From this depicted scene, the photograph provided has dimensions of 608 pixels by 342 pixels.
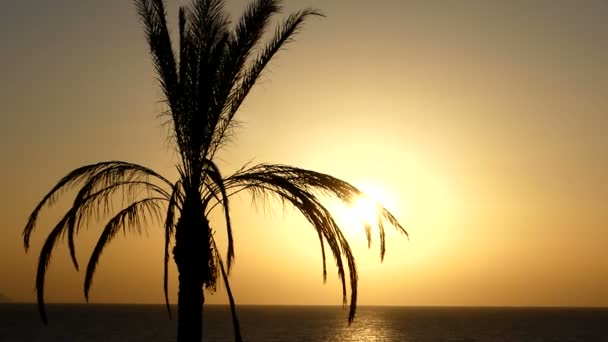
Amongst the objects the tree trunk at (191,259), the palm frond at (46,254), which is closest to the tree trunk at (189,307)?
the tree trunk at (191,259)

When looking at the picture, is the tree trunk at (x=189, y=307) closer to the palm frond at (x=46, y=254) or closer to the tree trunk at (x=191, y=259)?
the tree trunk at (x=191, y=259)

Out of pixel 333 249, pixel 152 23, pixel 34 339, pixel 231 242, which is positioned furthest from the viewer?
pixel 34 339

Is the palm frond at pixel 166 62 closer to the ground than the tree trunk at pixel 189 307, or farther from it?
farther from it

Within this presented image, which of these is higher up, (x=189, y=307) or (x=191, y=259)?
(x=191, y=259)

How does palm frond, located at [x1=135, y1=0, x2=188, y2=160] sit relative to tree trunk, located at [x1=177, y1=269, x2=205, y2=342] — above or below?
above

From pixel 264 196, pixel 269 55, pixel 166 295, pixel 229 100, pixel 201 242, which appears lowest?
pixel 166 295

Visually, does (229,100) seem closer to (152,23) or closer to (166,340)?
(152,23)

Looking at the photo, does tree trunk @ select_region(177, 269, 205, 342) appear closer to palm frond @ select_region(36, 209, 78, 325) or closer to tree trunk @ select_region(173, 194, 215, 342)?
tree trunk @ select_region(173, 194, 215, 342)

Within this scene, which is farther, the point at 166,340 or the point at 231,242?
the point at 166,340

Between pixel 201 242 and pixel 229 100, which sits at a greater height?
pixel 229 100

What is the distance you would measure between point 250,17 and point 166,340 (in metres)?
93.6

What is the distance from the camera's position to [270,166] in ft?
50.5

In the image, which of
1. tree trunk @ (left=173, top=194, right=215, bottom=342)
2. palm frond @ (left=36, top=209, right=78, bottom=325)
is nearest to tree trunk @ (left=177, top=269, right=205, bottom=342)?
tree trunk @ (left=173, top=194, right=215, bottom=342)

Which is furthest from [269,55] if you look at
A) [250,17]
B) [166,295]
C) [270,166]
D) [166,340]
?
[166,340]
